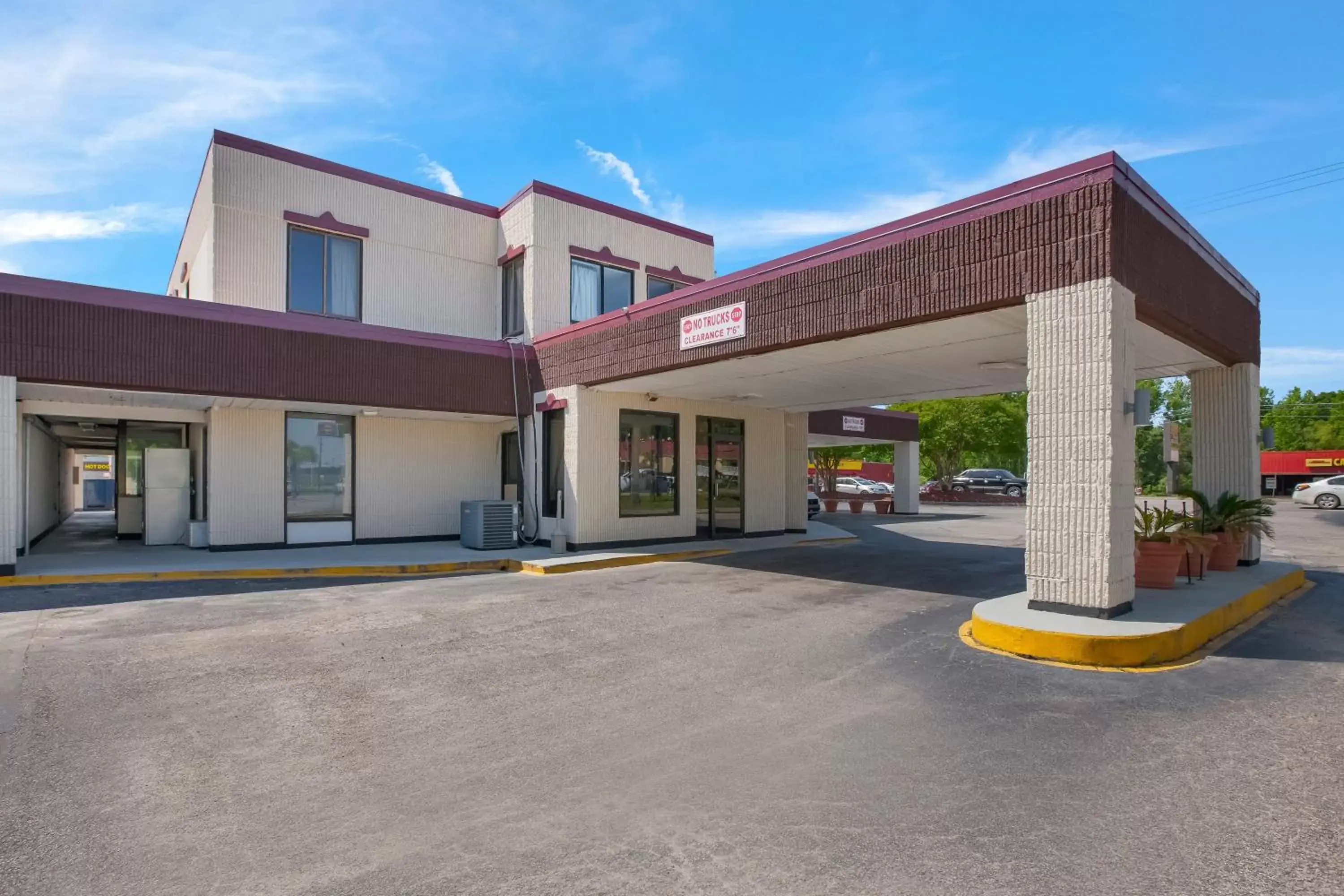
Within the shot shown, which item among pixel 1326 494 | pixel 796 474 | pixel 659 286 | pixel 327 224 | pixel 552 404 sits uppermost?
pixel 327 224

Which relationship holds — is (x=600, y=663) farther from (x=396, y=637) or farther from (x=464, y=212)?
(x=464, y=212)

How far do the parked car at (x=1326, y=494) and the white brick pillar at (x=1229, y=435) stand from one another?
29.5 m

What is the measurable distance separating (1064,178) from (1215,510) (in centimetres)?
653

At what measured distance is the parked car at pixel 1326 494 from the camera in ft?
112

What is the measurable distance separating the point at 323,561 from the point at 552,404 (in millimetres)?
5290

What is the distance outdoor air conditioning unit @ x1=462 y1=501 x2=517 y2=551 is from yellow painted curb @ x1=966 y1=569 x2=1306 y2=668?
10.2 meters

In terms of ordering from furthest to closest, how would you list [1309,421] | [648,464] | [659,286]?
[1309,421] < [659,286] < [648,464]

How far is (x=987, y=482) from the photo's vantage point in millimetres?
43562

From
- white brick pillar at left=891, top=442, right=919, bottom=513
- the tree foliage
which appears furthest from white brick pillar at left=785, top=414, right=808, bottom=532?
the tree foliage

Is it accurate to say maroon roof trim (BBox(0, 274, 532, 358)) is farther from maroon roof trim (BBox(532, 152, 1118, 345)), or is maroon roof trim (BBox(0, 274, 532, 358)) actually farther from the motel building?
maroon roof trim (BBox(532, 152, 1118, 345))

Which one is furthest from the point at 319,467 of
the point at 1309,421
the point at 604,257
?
the point at 1309,421

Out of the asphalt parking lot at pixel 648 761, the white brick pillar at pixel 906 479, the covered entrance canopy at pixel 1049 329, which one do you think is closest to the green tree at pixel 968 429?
the white brick pillar at pixel 906 479

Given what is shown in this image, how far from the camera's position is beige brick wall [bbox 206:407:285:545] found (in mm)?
14578

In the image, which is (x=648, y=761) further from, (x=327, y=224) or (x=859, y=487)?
(x=859, y=487)
